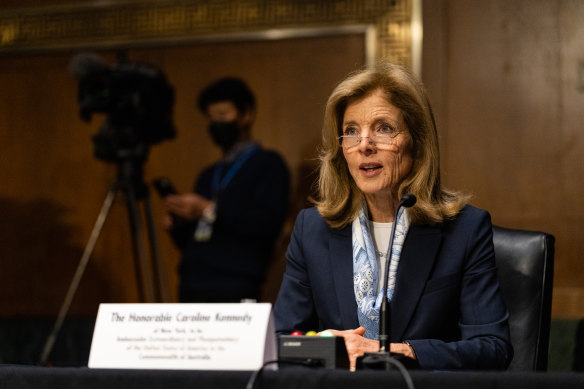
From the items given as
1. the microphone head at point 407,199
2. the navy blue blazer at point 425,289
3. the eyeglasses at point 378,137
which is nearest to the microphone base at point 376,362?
the microphone head at point 407,199

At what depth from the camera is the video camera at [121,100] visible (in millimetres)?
3775

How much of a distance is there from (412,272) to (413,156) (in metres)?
0.34

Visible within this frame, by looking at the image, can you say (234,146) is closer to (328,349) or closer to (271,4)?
(271,4)

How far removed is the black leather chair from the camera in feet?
6.75

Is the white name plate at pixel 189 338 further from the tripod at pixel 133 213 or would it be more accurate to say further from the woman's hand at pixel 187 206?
the tripod at pixel 133 213

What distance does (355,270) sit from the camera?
6.62 ft

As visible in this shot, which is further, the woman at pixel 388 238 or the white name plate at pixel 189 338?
the woman at pixel 388 238

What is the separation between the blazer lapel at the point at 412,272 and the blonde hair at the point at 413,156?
4 cm

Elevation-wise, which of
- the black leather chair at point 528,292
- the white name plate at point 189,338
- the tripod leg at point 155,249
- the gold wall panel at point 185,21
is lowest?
the tripod leg at point 155,249

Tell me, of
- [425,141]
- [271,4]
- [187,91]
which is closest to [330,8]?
[271,4]

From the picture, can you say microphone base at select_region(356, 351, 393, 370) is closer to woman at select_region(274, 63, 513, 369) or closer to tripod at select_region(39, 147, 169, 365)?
woman at select_region(274, 63, 513, 369)

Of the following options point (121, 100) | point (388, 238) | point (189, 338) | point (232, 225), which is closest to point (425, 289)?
point (388, 238)

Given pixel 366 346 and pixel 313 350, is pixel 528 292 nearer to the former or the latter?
pixel 366 346

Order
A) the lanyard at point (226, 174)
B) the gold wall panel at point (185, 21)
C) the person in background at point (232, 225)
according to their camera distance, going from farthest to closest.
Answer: the gold wall panel at point (185, 21)
the lanyard at point (226, 174)
the person in background at point (232, 225)
